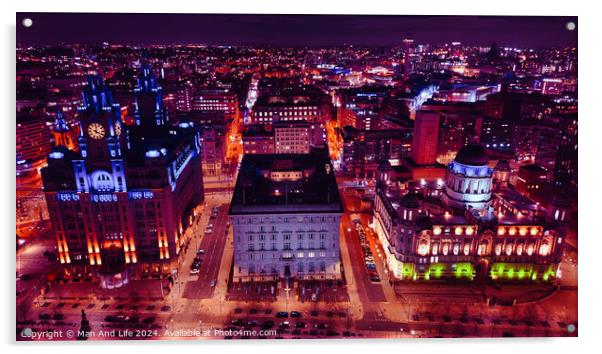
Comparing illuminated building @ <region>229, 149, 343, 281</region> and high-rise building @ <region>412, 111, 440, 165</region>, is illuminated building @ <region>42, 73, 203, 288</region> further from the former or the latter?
high-rise building @ <region>412, 111, 440, 165</region>

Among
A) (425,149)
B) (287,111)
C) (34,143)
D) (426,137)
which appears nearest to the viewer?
(34,143)

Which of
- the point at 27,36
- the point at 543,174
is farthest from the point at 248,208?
the point at 543,174

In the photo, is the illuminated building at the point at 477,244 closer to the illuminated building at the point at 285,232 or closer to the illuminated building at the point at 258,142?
the illuminated building at the point at 285,232

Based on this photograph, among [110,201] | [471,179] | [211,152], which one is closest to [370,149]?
[471,179]

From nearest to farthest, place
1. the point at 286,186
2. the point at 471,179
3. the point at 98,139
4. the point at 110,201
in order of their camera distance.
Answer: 1. the point at 98,139
2. the point at 110,201
3. the point at 286,186
4. the point at 471,179

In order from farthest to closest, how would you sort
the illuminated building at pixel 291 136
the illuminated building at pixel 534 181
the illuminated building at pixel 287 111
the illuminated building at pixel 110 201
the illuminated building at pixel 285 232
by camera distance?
the illuminated building at pixel 287 111
the illuminated building at pixel 291 136
the illuminated building at pixel 534 181
the illuminated building at pixel 285 232
the illuminated building at pixel 110 201

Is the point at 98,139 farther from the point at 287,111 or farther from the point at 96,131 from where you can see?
the point at 287,111

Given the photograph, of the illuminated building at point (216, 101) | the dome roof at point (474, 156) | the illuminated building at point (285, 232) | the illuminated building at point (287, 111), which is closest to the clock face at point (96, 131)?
the illuminated building at point (285, 232)
